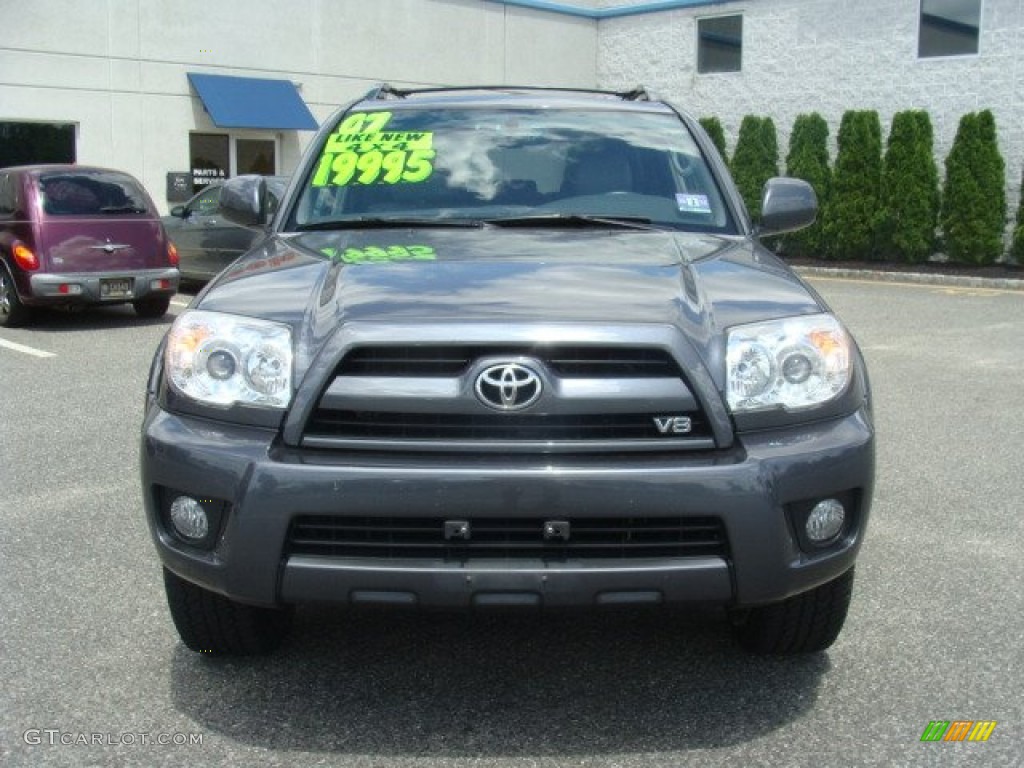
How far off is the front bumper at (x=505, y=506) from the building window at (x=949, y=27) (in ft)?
66.2

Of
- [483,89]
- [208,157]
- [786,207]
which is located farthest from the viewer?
[208,157]

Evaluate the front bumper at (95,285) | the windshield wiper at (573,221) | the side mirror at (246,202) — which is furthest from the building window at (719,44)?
the windshield wiper at (573,221)

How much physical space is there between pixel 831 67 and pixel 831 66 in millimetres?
19

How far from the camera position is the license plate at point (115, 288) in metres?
11.9

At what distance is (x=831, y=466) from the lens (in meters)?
3.04

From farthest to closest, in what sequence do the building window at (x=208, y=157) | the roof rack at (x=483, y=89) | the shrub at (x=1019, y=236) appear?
1. the building window at (x=208, y=157)
2. the shrub at (x=1019, y=236)
3. the roof rack at (x=483, y=89)

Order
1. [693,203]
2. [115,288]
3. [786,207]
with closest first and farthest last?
[693,203] → [786,207] → [115,288]

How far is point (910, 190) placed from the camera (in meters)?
20.5

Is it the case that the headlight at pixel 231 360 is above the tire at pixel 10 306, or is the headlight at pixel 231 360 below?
above

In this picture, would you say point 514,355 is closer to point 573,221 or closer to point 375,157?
point 573,221

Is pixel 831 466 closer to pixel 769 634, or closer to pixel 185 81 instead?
pixel 769 634

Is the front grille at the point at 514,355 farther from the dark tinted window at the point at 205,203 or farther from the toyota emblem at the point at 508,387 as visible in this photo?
the dark tinted window at the point at 205,203

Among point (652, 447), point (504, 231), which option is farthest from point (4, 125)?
point (652, 447)

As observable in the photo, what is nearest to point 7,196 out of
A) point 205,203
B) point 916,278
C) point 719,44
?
point 205,203
